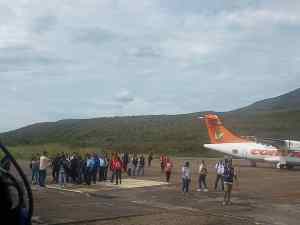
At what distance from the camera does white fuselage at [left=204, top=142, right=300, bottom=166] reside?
36.4 meters

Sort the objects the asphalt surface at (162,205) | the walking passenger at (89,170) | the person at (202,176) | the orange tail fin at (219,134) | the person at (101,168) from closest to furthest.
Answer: the asphalt surface at (162,205), the person at (202,176), the walking passenger at (89,170), the person at (101,168), the orange tail fin at (219,134)

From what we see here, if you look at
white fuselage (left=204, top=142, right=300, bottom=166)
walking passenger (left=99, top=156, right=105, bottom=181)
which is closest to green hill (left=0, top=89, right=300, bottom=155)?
white fuselage (left=204, top=142, right=300, bottom=166)

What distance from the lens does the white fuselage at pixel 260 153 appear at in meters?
36.4

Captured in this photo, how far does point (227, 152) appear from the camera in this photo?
129 feet

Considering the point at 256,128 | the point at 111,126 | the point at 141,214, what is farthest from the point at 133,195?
the point at 111,126

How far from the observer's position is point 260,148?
3750cm

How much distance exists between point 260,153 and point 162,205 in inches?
874

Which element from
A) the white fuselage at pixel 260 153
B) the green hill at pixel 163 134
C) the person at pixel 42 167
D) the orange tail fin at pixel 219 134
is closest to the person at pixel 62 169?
the person at pixel 42 167

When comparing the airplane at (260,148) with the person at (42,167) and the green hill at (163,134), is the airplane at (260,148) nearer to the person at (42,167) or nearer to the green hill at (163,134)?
the person at (42,167)

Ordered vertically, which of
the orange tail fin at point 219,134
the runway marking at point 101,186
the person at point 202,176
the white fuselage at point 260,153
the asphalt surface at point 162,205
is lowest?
the asphalt surface at point 162,205

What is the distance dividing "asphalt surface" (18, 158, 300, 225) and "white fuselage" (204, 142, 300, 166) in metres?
13.0

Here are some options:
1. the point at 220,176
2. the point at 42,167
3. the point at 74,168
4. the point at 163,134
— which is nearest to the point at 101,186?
the point at 74,168

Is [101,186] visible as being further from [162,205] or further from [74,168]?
[162,205]

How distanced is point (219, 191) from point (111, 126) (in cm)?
9952
